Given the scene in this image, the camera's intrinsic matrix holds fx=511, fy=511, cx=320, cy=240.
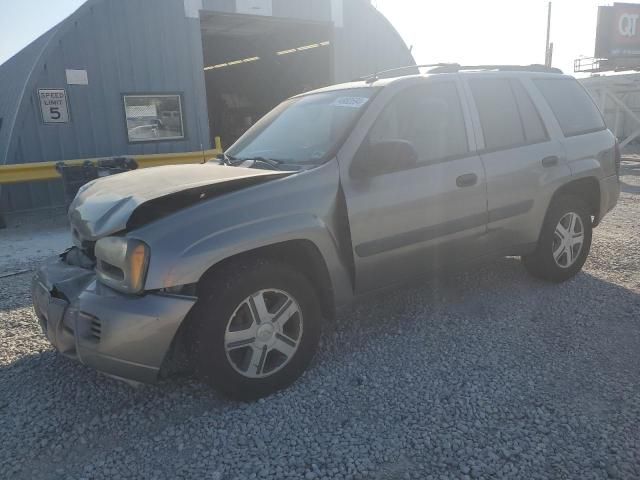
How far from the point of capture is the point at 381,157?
328 cm

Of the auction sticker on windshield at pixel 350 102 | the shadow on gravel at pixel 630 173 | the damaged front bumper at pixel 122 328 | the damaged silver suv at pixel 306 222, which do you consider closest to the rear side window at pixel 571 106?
the damaged silver suv at pixel 306 222

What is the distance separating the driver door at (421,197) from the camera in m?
3.33

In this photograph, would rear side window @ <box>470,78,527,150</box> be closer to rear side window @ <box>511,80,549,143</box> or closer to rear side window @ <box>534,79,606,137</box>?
rear side window @ <box>511,80,549,143</box>

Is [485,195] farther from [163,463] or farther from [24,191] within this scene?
[24,191]

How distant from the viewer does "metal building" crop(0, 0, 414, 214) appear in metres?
9.20

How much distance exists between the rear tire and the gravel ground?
1.52ft

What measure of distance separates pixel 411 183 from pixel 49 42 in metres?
8.31

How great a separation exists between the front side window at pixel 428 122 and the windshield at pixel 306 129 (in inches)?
8.4

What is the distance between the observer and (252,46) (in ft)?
55.1

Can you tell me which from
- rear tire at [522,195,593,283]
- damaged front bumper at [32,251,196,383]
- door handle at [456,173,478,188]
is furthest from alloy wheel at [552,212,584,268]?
damaged front bumper at [32,251,196,383]

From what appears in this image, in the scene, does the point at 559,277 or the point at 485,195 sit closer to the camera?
the point at 485,195

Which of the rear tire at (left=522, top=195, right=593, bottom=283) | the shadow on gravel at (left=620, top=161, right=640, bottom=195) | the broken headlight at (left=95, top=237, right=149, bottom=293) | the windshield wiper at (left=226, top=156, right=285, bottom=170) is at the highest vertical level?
the windshield wiper at (left=226, top=156, right=285, bottom=170)

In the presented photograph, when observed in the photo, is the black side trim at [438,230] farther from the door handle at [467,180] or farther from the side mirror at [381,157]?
the side mirror at [381,157]

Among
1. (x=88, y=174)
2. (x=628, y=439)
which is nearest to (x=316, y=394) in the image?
(x=628, y=439)
